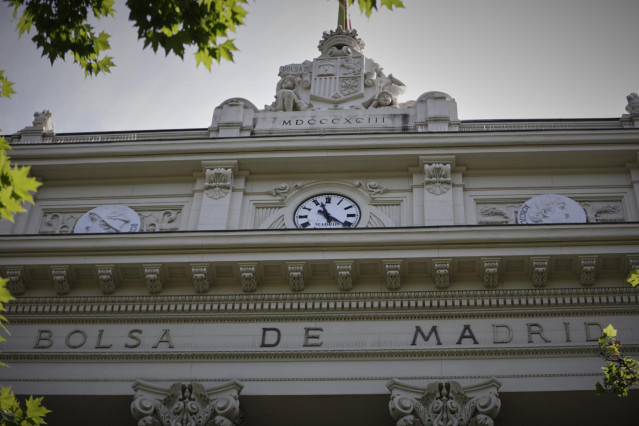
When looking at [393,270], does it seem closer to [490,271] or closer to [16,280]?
[490,271]

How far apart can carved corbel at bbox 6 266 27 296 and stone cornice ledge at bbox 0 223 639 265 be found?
0.17 m

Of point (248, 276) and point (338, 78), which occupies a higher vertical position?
point (338, 78)

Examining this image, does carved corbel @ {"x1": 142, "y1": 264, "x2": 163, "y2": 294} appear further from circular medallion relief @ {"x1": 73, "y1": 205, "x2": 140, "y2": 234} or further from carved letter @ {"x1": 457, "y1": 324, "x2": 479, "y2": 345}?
carved letter @ {"x1": 457, "y1": 324, "x2": 479, "y2": 345}

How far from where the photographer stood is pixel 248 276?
18.0 metres

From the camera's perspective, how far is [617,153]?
20500 millimetres

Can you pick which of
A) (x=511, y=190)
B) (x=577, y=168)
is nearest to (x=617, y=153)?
(x=577, y=168)

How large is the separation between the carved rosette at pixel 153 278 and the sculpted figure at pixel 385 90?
7145 mm

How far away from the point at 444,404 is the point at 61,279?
769 cm

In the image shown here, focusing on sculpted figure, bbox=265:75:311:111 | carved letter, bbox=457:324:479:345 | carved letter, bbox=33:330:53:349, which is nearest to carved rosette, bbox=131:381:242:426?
carved letter, bbox=33:330:53:349

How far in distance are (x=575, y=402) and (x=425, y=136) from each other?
6.78m

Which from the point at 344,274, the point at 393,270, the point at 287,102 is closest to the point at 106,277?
the point at 344,274

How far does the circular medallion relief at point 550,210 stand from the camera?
19688 millimetres

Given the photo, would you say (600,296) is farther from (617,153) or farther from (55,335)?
(55,335)

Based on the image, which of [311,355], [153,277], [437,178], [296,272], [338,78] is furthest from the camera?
[338,78]
